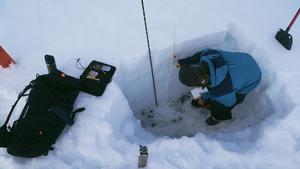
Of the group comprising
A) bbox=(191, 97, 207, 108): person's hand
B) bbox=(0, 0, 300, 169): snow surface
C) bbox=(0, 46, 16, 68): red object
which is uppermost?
Answer: bbox=(0, 46, 16, 68): red object

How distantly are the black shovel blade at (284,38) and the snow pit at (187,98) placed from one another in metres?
0.34

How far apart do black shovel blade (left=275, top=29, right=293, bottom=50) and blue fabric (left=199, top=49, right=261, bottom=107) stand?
77 centimetres

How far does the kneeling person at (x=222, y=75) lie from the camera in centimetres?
345

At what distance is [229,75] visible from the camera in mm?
3684

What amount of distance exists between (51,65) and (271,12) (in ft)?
Answer: 11.8

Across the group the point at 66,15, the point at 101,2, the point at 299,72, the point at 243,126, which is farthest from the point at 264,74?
the point at 66,15

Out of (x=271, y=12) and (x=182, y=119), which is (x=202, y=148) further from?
(x=271, y=12)

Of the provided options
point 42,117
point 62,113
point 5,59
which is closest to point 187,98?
point 62,113

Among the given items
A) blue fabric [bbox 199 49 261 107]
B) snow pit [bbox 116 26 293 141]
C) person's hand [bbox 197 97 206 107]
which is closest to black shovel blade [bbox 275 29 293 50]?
snow pit [bbox 116 26 293 141]

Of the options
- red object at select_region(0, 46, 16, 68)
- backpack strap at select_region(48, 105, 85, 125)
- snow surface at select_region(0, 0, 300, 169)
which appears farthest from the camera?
red object at select_region(0, 46, 16, 68)

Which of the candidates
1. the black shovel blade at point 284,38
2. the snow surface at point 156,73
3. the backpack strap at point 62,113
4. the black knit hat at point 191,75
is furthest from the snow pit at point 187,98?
the backpack strap at point 62,113

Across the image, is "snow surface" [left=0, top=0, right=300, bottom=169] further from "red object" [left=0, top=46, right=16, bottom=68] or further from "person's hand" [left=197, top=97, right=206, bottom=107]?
"person's hand" [left=197, top=97, right=206, bottom=107]

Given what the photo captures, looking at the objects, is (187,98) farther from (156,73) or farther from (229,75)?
(229,75)

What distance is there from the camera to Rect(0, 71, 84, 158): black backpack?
2939mm
